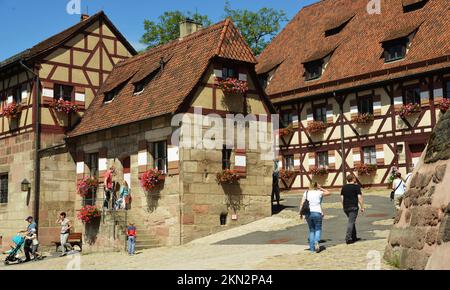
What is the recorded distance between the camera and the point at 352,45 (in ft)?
98.5

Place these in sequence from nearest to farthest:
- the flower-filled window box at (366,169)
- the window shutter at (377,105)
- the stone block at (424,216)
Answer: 1. the stone block at (424,216)
2. the flower-filled window box at (366,169)
3. the window shutter at (377,105)

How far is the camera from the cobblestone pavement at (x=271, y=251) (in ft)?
38.0

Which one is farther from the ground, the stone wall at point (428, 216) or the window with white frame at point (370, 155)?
the window with white frame at point (370, 155)

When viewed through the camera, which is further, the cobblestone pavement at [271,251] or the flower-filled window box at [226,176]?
the flower-filled window box at [226,176]

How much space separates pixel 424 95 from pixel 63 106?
14508 millimetres

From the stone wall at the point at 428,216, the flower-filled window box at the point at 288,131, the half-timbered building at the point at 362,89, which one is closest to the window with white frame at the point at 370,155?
the half-timbered building at the point at 362,89

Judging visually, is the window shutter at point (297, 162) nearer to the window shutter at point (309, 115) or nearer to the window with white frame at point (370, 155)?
the window shutter at point (309, 115)

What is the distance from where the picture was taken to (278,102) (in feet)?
102

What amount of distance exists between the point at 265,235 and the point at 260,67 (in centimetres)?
1818

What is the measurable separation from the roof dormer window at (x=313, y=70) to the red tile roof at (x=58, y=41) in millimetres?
8878

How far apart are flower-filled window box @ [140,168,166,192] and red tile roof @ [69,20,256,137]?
173 centimetres

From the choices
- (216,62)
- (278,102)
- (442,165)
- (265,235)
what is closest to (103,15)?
(216,62)

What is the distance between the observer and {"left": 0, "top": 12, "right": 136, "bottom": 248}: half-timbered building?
23188mm

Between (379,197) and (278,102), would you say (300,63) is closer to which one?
(278,102)
